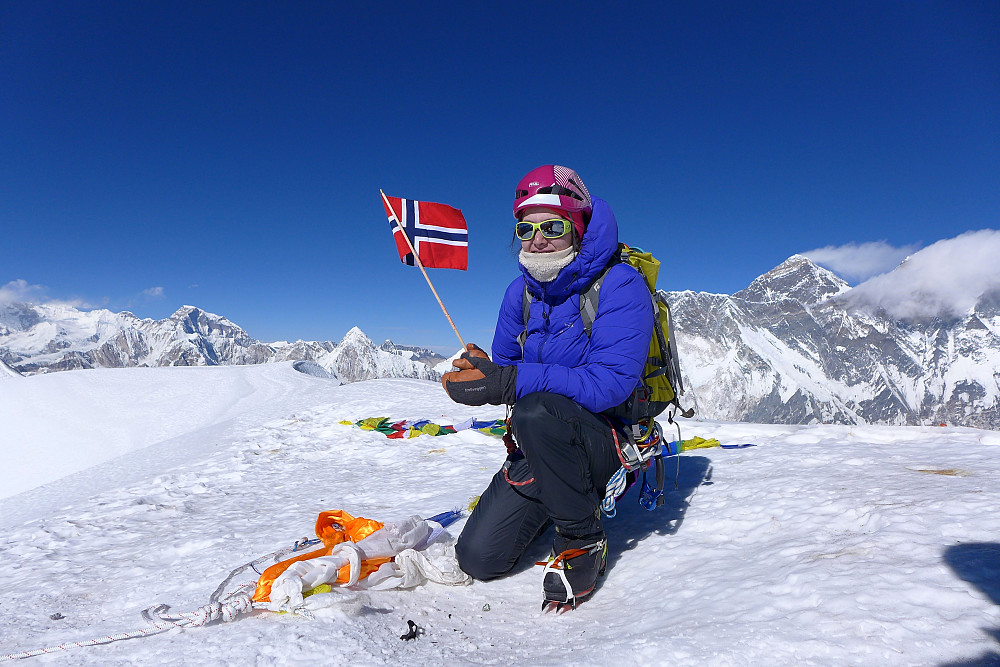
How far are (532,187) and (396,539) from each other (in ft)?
8.76

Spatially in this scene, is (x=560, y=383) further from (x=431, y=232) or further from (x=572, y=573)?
(x=431, y=232)

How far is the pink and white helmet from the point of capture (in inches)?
132

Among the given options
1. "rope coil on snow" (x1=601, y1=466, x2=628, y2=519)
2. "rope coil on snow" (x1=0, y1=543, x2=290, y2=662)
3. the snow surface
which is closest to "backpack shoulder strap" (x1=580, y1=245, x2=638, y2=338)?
"rope coil on snow" (x1=601, y1=466, x2=628, y2=519)

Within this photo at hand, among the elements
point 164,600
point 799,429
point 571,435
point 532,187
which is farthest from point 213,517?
point 799,429

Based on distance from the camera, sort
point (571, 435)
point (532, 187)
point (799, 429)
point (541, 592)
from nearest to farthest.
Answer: point (571, 435) → point (541, 592) → point (532, 187) → point (799, 429)

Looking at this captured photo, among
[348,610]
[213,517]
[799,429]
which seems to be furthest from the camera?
[799,429]

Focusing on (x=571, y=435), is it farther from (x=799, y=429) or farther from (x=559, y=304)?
(x=799, y=429)

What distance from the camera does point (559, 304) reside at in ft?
11.3

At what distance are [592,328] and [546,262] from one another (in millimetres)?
552

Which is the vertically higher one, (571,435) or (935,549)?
(571,435)

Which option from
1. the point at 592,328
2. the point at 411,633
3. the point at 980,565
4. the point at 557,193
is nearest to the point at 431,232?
the point at 557,193

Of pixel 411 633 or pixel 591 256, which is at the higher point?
pixel 591 256

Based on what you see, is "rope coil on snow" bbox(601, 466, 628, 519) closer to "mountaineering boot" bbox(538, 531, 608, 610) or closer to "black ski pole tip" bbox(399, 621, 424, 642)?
"mountaineering boot" bbox(538, 531, 608, 610)

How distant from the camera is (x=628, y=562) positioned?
3.33m
